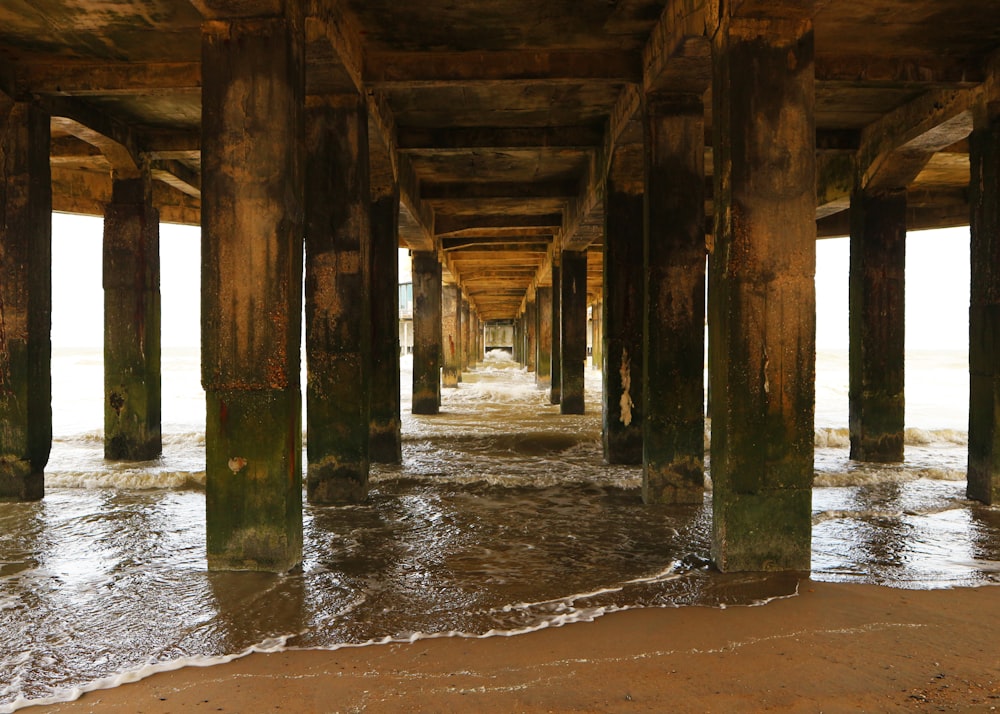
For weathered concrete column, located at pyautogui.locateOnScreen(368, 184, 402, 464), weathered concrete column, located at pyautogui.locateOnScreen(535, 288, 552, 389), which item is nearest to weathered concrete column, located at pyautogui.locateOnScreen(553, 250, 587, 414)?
weathered concrete column, located at pyautogui.locateOnScreen(368, 184, 402, 464)

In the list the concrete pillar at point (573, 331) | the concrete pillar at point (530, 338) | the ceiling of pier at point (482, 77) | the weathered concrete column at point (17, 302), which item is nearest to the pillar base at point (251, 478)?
the ceiling of pier at point (482, 77)

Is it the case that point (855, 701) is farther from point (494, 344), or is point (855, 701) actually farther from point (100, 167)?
point (494, 344)

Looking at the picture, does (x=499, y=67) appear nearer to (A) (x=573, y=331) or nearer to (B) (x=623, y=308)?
(B) (x=623, y=308)

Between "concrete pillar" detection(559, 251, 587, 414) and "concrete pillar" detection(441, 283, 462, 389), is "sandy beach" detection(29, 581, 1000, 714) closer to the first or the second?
"concrete pillar" detection(559, 251, 587, 414)

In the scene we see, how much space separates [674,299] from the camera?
25.1 feet

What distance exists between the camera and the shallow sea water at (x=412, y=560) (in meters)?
4.27

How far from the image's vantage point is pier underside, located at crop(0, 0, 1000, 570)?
206 inches

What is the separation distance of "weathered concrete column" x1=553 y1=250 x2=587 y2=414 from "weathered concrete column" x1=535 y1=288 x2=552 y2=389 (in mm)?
7699

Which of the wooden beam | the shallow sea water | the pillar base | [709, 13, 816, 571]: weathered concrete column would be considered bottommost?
the shallow sea water

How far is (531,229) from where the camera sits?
18438mm

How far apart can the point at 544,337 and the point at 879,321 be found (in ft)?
49.8

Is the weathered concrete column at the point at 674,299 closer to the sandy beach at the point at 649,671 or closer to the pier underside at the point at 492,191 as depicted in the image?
the pier underside at the point at 492,191

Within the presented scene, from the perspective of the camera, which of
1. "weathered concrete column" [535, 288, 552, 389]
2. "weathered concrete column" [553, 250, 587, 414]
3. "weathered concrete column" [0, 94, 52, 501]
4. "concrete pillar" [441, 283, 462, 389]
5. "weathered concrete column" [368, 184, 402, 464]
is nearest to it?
"weathered concrete column" [0, 94, 52, 501]

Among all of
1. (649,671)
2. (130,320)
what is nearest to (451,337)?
(130,320)
